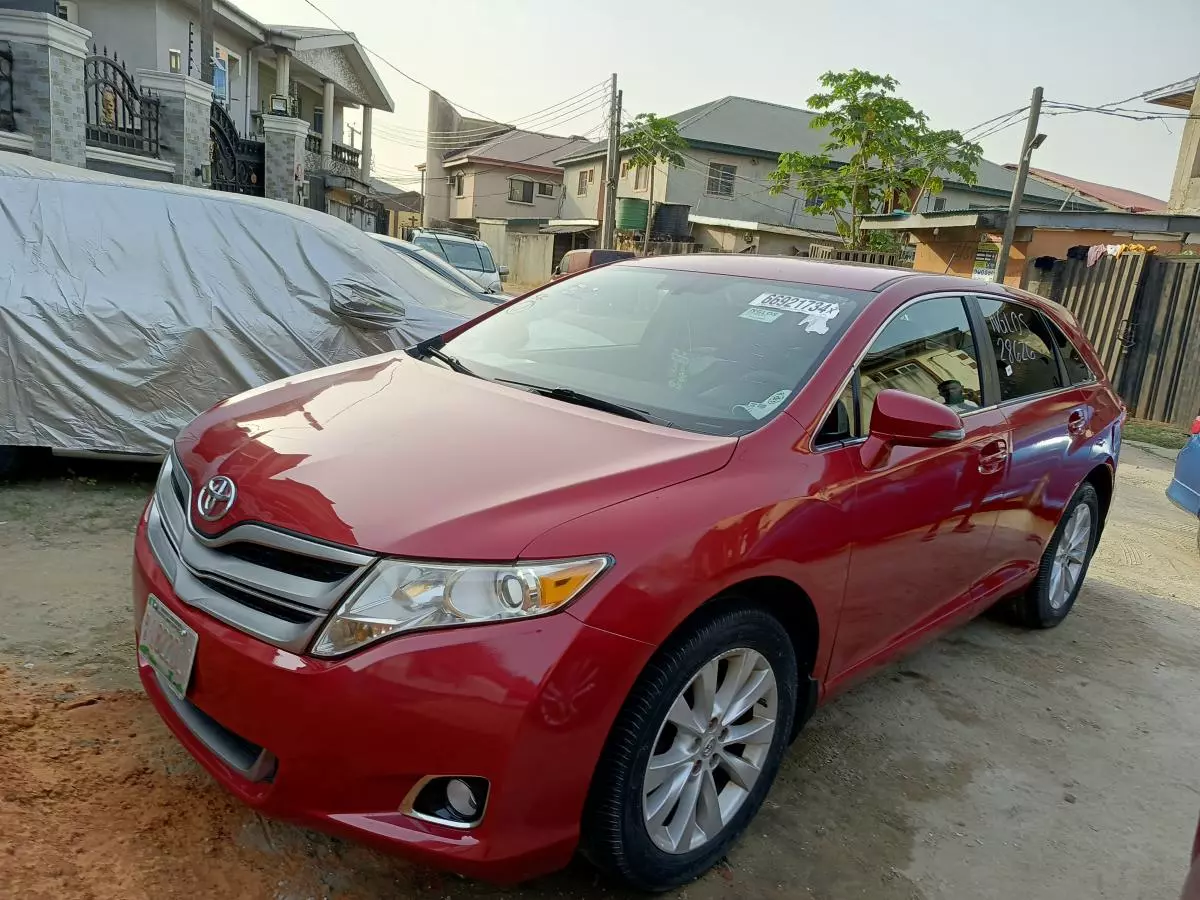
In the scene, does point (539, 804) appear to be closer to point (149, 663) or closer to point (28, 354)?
point (149, 663)

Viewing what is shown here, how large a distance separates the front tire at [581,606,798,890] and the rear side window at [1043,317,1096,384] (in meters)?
2.60

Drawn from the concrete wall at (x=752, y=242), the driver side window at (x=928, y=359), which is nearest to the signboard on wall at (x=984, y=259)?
the concrete wall at (x=752, y=242)

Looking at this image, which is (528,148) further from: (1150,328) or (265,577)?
(265,577)

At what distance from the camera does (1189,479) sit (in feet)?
19.0

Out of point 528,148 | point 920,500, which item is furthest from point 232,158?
point 528,148

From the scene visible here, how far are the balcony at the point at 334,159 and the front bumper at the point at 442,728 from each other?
20993 mm

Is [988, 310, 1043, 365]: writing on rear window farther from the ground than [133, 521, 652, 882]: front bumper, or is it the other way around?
[988, 310, 1043, 365]: writing on rear window

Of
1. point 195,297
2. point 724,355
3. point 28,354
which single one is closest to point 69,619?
point 28,354

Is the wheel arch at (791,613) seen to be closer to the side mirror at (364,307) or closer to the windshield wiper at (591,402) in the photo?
the windshield wiper at (591,402)

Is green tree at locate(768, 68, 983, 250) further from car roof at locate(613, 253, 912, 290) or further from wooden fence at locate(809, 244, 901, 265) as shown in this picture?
car roof at locate(613, 253, 912, 290)

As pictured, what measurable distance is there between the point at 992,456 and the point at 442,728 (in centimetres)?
243

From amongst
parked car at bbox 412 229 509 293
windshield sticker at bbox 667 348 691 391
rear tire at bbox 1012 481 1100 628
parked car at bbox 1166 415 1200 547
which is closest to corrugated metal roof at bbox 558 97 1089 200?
parked car at bbox 412 229 509 293

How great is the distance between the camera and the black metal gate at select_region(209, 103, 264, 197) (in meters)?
15.6

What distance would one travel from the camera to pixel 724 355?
3014 mm
